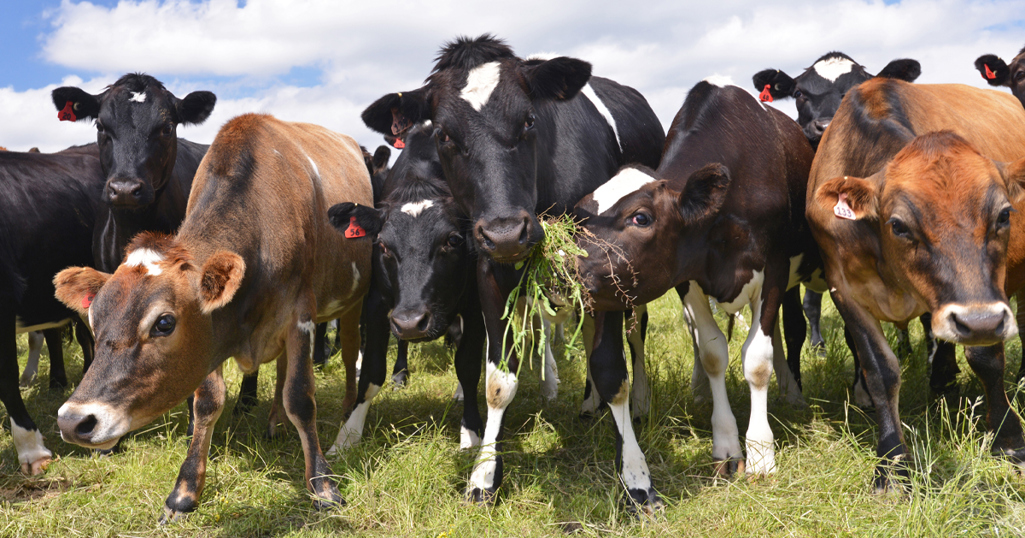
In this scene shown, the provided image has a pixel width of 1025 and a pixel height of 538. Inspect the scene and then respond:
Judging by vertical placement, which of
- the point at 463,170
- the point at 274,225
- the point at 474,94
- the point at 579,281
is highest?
the point at 474,94

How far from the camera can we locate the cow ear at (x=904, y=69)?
23.7ft

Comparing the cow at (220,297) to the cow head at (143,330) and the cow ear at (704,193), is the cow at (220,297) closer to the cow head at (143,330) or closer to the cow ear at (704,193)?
the cow head at (143,330)

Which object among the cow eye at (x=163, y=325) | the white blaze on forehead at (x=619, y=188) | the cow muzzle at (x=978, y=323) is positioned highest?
the white blaze on forehead at (x=619, y=188)

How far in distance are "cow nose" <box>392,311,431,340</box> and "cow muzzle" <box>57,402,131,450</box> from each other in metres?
1.51

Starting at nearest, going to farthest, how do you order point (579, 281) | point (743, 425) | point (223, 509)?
point (579, 281) < point (223, 509) < point (743, 425)

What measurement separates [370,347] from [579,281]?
2070 mm

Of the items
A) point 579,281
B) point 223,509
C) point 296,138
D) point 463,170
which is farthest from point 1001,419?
point 296,138

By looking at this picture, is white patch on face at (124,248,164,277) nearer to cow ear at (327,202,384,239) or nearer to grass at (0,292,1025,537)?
cow ear at (327,202,384,239)

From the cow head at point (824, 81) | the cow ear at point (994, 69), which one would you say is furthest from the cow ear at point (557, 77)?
the cow ear at point (994, 69)

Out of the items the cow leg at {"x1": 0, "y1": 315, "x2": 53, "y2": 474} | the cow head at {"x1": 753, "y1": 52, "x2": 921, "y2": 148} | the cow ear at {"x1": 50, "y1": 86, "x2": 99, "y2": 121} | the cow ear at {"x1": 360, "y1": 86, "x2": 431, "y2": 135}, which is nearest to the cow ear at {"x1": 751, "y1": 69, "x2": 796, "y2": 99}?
the cow head at {"x1": 753, "y1": 52, "x2": 921, "y2": 148}

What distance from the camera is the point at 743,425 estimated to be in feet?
17.4

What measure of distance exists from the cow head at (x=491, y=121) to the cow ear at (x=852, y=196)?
61.5 inches

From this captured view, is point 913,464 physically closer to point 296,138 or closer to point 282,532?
point 282,532

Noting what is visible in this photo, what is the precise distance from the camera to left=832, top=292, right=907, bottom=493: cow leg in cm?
408
